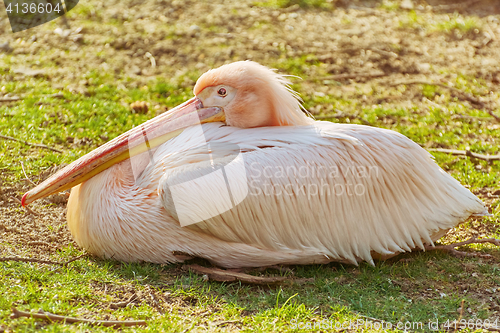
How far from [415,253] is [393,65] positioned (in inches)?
142

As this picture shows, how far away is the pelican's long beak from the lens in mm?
3631

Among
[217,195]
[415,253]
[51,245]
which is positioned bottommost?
[415,253]

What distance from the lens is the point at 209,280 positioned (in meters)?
3.40

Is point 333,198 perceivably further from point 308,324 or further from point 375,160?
point 308,324

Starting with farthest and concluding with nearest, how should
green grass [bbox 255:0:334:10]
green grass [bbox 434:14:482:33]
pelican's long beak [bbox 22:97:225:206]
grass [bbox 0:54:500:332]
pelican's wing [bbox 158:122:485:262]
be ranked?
green grass [bbox 255:0:334:10] < green grass [bbox 434:14:482:33] < pelican's long beak [bbox 22:97:225:206] < pelican's wing [bbox 158:122:485:262] < grass [bbox 0:54:500:332]

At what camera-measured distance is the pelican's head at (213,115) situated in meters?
3.65

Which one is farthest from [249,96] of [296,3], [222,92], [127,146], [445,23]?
[445,23]

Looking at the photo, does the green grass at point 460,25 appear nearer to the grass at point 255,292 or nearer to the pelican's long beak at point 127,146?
the grass at point 255,292

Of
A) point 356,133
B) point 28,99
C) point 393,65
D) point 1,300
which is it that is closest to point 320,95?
point 393,65

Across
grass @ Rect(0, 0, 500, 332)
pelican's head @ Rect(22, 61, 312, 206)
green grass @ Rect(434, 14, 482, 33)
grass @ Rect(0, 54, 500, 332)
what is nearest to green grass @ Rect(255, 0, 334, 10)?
green grass @ Rect(434, 14, 482, 33)

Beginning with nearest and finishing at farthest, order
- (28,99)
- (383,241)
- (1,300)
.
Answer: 1. (1,300)
2. (383,241)
3. (28,99)

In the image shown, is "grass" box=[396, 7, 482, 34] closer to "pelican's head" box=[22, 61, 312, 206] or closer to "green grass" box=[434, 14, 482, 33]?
"green grass" box=[434, 14, 482, 33]

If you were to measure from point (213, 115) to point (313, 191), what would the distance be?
88 centimetres

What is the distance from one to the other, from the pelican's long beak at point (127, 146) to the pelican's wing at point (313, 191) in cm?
14
